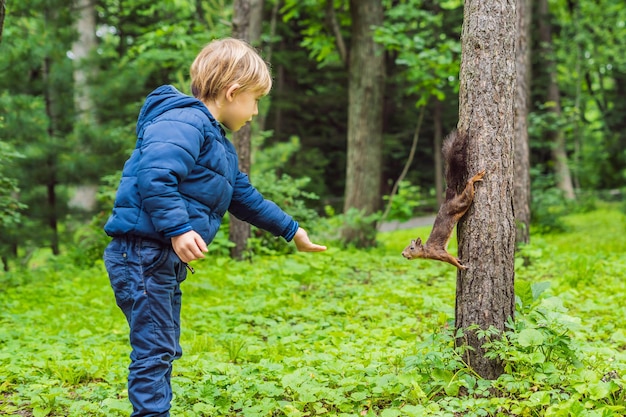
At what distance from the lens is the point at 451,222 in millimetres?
3268

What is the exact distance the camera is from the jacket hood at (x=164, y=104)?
2.66 m

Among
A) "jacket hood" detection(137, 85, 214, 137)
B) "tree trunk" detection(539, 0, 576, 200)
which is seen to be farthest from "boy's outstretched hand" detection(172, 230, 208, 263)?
"tree trunk" detection(539, 0, 576, 200)

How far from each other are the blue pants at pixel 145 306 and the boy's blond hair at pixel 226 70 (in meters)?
0.78

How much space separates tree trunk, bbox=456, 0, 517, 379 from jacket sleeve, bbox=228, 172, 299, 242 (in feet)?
3.22

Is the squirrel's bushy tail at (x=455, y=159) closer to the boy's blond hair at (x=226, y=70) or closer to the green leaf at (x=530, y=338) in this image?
the green leaf at (x=530, y=338)

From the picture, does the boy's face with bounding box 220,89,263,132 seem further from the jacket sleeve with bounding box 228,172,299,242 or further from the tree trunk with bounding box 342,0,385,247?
the tree trunk with bounding box 342,0,385,247

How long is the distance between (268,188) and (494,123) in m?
6.19

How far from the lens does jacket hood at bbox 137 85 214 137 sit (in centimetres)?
266

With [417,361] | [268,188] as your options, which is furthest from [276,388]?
[268,188]

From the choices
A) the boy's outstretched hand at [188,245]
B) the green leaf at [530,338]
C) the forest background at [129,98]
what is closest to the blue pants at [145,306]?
the boy's outstretched hand at [188,245]

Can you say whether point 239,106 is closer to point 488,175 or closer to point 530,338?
point 488,175

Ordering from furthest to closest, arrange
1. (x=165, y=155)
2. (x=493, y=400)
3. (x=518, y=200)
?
(x=518, y=200)
(x=493, y=400)
(x=165, y=155)

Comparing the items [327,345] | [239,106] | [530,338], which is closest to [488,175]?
[530,338]

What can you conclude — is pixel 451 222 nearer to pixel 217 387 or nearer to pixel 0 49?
pixel 217 387
